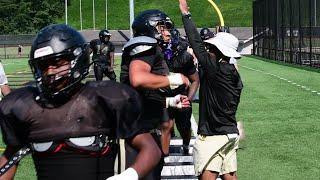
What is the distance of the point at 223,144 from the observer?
6059mm

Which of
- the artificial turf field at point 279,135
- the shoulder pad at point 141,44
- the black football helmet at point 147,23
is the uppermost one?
the black football helmet at point 147,23

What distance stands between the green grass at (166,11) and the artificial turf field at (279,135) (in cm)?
8880

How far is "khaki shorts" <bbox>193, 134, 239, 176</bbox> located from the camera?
607cm

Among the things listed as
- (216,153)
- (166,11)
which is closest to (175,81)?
(216,153)

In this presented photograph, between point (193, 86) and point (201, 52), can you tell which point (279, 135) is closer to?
point (193, 86)

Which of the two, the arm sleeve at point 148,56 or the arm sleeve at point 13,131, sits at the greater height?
the arm sleeve at point 148,56

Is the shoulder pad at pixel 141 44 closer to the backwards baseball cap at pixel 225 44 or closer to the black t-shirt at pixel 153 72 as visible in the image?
the black t-shirt at pixel 153 72

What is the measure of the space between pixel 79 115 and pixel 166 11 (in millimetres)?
112906

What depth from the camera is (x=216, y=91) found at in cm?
614

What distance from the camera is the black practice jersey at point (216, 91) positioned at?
610 cm

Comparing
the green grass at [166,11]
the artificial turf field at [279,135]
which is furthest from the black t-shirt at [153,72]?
the green grass at [166,11]

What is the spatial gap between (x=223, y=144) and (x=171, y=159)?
347 cm

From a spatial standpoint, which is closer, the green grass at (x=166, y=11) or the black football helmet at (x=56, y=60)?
the black football helmet at (x=56, y=60)

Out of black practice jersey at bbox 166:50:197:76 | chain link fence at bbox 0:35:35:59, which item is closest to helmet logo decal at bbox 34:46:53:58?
black practice jersey at bbox 166:50:197:76
